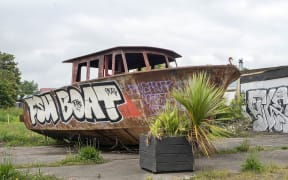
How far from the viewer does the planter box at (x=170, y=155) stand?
684cm

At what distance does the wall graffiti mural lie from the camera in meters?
9.89

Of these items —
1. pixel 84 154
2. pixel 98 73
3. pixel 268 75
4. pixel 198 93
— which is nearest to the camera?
pixel 198 93

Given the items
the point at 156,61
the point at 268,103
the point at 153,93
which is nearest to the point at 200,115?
the point at 153,93

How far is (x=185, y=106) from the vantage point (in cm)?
703

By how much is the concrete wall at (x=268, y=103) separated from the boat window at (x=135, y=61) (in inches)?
393

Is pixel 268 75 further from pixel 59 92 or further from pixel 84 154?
pixel 84 154

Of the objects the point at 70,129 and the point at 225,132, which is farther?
the point at 70,129

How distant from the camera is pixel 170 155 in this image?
6906 mm

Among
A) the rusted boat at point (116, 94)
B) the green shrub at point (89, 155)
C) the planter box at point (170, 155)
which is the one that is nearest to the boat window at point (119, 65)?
the rusted boat at point (116, 94)

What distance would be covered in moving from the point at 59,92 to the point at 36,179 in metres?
5.49

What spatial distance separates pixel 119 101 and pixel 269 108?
11855 mm

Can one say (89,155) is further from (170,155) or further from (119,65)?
(119,65)

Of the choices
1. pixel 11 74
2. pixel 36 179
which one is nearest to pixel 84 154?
pixel 36 179

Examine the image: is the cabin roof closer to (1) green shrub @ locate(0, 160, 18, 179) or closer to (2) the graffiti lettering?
(2) the graffiti lettering
